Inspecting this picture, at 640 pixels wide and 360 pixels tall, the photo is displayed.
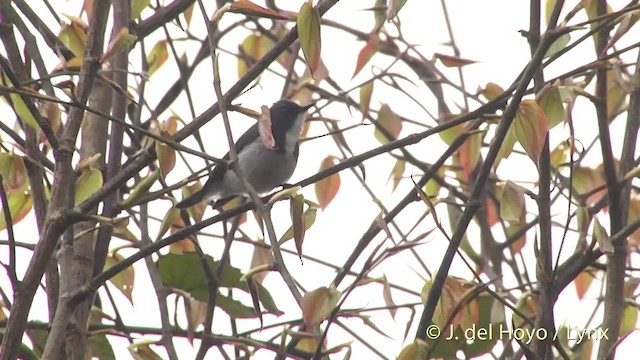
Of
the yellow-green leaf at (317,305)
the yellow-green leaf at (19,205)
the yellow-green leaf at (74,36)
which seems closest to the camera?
the yellow-green leaf at (317,305)

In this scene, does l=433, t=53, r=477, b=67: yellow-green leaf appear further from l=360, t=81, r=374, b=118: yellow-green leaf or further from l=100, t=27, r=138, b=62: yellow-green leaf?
l=100, t=27, r=138, b=62: yellow-green leaf

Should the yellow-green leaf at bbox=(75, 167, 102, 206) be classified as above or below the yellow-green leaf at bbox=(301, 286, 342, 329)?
above

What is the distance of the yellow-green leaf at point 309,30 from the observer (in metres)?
1.85

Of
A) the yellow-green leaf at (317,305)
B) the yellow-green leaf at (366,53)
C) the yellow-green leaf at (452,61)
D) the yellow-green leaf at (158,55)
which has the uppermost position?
the yellow-green leaf at (158,55)

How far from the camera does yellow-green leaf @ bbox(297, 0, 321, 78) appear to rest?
1.85 m

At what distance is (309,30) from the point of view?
188 cm

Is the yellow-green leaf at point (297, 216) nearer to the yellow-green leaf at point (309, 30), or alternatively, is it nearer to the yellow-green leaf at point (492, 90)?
the yellow-green leaf at point (309, 30)

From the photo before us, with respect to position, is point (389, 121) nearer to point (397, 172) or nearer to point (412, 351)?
point (397, 172)

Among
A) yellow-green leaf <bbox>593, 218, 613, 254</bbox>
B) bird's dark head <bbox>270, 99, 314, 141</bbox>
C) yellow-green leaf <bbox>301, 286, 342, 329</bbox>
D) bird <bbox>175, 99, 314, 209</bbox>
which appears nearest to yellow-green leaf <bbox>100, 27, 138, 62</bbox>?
yellow-green leaf <bbox>301, 286, 342, 329</bbox>

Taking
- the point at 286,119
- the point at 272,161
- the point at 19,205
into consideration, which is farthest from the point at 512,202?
the point at 286,119

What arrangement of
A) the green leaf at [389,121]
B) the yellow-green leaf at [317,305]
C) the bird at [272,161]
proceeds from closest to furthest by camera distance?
1. the yellow-green leaf at [317,305]
2. the green leaf at [389,121]
3. the bird at [272,161]

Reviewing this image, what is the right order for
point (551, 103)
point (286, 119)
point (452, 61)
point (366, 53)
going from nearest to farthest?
point (551, 103) → point (452, 61) → point (366, 53) → point (286, 119)

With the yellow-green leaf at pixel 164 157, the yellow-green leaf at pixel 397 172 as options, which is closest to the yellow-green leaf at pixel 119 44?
the yellow-green leaf at pixel 164 157

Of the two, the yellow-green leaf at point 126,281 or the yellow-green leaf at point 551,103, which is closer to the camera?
the yellow-green leaf at point 551,103
